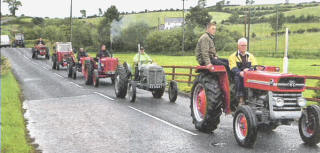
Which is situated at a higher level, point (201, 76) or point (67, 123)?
point (201, 76)

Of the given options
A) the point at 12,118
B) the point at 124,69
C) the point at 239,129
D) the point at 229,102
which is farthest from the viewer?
the point at 124,69

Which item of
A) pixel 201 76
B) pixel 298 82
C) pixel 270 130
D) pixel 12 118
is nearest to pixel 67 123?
pixel 12 118

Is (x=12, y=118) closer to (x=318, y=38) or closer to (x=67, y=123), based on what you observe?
(x=67, y=123)

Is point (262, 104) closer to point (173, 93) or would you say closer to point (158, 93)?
point (173, 93)

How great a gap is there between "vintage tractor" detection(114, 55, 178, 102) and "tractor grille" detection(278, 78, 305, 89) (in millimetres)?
6770

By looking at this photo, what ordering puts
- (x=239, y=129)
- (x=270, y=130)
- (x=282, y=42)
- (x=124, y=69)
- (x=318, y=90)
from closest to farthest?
(x=239, y=129), (x=270, y=130), (x=318, y=90), (x=124, y=69), (x=282, y=42)

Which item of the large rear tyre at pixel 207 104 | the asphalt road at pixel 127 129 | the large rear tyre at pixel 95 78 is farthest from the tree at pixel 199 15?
the large rear tyre at pixel 207 104

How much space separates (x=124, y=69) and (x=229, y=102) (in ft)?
23.4

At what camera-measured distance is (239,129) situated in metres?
7.29

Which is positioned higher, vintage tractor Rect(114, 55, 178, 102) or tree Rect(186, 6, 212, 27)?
tree Rect(186, 6, 212, 27)

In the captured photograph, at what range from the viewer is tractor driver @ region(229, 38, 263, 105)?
7.57 metres

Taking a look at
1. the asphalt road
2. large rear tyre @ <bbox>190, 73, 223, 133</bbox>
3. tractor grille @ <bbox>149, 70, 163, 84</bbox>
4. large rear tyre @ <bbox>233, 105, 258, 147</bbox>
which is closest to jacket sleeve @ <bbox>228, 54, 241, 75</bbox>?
large rear tyre @ <bbox>190, 73, 223, 133</bbox>

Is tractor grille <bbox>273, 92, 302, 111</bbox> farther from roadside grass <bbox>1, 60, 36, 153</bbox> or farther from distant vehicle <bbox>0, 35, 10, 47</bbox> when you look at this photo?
distant vehicle <bbox>0, 35, 10, 47</bbox>

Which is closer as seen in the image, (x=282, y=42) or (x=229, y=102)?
(x=229, y=102)
